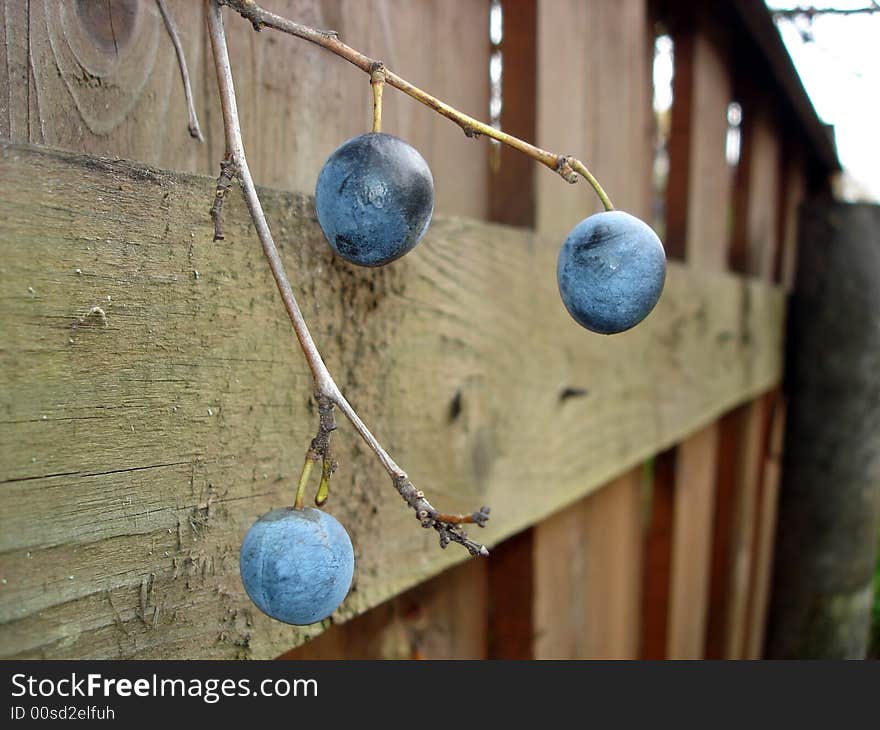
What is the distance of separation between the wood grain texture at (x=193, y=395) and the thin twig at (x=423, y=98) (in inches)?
4.7

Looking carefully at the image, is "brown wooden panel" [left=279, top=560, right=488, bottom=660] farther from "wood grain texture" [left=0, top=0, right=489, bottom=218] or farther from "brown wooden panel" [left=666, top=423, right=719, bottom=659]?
"brown wooden panel" [left=666, top=423, right=719, bottom=659]

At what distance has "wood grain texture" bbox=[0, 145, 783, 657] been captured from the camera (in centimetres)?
45

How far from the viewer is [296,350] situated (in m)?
0.63

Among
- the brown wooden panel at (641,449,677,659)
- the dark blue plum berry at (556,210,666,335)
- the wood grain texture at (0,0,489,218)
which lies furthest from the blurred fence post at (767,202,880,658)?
the dark blue plum berry at (556,210,666,335)

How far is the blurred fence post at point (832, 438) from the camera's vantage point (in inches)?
98.0

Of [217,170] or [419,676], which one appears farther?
[419,676]

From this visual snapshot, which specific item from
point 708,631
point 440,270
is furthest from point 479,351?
point 708,631

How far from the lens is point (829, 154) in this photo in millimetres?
3195

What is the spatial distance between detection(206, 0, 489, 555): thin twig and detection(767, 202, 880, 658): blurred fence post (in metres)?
2.44

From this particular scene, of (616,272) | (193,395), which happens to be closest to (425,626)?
(193,395)

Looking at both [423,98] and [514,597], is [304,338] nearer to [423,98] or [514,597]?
[423,98]

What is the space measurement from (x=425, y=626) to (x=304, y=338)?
775 mm

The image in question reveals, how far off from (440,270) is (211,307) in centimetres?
30

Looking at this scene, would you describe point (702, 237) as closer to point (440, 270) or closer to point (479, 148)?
point (479, 148)
